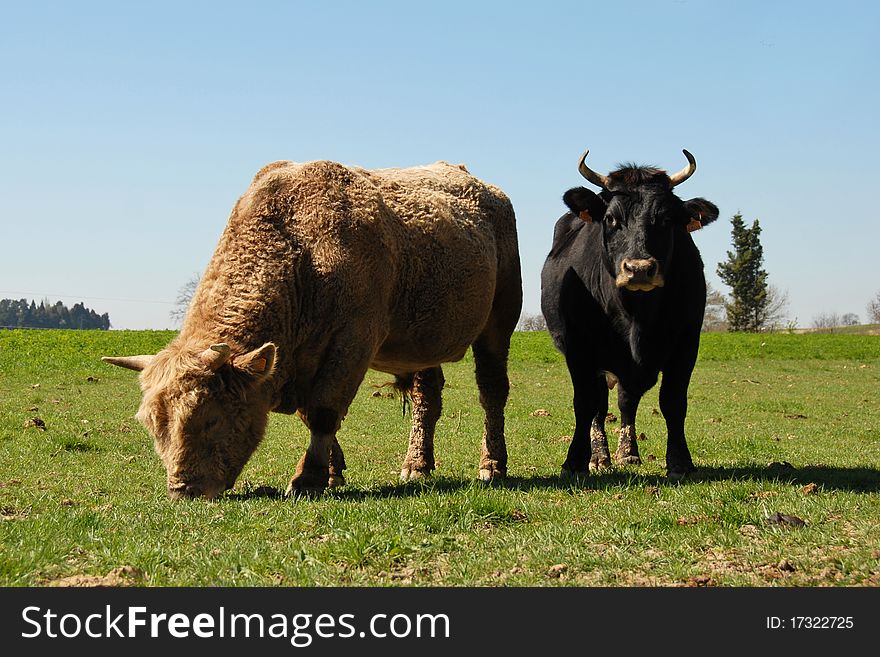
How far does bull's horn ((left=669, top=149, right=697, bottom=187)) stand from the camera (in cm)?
968

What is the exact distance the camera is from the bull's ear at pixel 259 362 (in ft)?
25.2

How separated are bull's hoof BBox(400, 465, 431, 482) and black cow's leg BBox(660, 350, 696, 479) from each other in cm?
272

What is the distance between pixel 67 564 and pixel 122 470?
19.5ft

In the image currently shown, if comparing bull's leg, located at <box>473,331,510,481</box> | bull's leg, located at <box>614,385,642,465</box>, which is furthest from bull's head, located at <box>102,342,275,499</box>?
bull's leg, located at <box>614,385,642,465</box>

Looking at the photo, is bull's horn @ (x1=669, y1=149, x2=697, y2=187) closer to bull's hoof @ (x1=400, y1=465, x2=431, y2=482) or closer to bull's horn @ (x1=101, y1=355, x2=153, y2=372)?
bull's hoof @ (x1=400, y1=465, x2=431, y2=482)

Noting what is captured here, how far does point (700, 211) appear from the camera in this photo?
968 centimetres

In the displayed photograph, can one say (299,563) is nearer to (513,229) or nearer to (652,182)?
(652,182)

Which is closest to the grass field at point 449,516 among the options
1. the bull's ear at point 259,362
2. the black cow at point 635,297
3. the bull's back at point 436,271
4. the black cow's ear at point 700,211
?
the black cow at point 635,297

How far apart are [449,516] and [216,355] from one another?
2390 millimetres

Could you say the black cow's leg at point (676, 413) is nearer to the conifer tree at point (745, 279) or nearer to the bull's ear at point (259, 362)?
the bull's ear at point (259, 362)

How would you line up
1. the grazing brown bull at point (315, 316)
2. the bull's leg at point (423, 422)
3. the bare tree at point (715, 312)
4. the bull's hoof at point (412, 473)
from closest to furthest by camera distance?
the grazing brown bull at point (315, 316)
the bull's hoof at point (412, 473)
the bull's leg at point (423, 422)
the bare tree at point (715, 312)

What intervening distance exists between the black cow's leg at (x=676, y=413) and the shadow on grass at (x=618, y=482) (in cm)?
17
